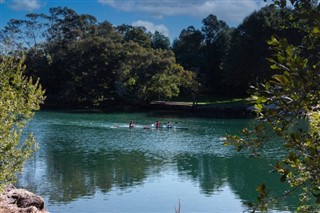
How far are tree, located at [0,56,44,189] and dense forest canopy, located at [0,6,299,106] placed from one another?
42351mm

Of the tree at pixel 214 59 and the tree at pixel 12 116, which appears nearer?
the tree at pixel 12 116

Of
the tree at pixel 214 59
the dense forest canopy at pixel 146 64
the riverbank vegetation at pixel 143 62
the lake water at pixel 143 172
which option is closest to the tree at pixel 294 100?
the lake water at pixel 143 172

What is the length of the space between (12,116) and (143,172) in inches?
573

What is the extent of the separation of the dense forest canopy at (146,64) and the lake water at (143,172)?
2024cm

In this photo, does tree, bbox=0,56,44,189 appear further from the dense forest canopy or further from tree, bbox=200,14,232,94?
tree, bbox=200,14,232,94

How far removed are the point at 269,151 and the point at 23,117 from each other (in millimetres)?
21184

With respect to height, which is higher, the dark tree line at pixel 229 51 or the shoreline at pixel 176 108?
the dark tree line at pixel 229 51

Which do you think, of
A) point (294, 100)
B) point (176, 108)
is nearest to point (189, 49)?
point (176, 108)

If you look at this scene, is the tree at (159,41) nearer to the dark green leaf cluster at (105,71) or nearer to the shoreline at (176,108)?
the dark green leaf cluster at (105,71)

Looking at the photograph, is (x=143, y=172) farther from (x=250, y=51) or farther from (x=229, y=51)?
(x=229, y=51)

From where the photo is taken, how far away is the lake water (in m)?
17.5

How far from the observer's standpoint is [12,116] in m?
9.15

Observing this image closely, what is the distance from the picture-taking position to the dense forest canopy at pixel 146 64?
57969mm

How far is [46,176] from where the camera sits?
2161cm
